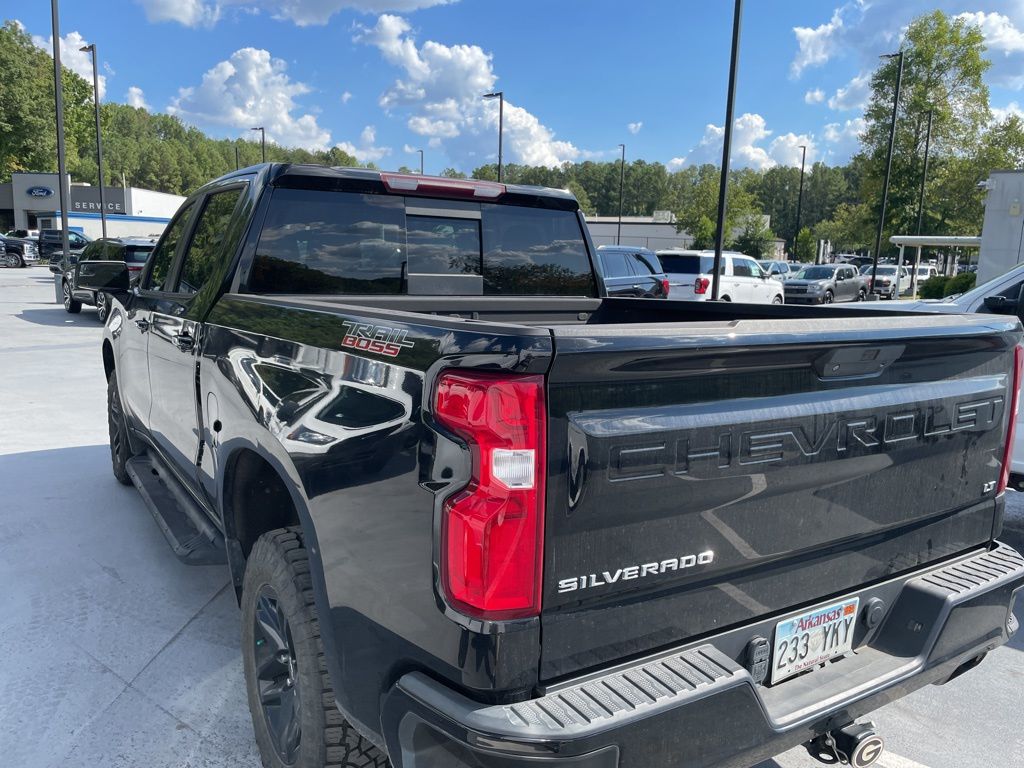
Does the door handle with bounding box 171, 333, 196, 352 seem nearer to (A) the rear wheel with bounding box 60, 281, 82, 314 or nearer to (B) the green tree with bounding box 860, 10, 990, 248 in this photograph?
(A) the rear wheel with bounding box 60, 281, 82, 314

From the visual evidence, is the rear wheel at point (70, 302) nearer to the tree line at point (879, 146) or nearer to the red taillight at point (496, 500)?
the tree line at point (879, 146)

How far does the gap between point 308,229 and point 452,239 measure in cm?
69

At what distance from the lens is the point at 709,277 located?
19.3m

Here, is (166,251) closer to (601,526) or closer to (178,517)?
(178,517)

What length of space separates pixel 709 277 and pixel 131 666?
17.5 m

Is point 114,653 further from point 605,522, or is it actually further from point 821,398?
point 821,398

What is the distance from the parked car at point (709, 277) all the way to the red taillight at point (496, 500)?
57.2 feet

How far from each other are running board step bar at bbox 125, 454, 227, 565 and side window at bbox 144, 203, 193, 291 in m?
1.02

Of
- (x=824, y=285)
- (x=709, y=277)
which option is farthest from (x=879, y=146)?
(x=709, y=277)

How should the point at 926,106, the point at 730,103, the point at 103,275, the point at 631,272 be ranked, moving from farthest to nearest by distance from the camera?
the point at 926,106 < the point at 631,272 < the point at 730,103 < the point at 103,275

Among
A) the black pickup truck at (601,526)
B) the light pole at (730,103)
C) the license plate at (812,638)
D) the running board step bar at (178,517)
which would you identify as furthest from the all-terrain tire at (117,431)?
the light pole at (730,103)

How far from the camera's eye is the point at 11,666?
3502 millimetres

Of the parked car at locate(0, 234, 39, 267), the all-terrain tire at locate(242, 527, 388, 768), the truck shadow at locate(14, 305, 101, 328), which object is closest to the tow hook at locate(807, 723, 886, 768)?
the all-terrain tire at locate(242, 527, 388, 768)

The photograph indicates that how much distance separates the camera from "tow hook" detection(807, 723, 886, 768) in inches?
90.6
